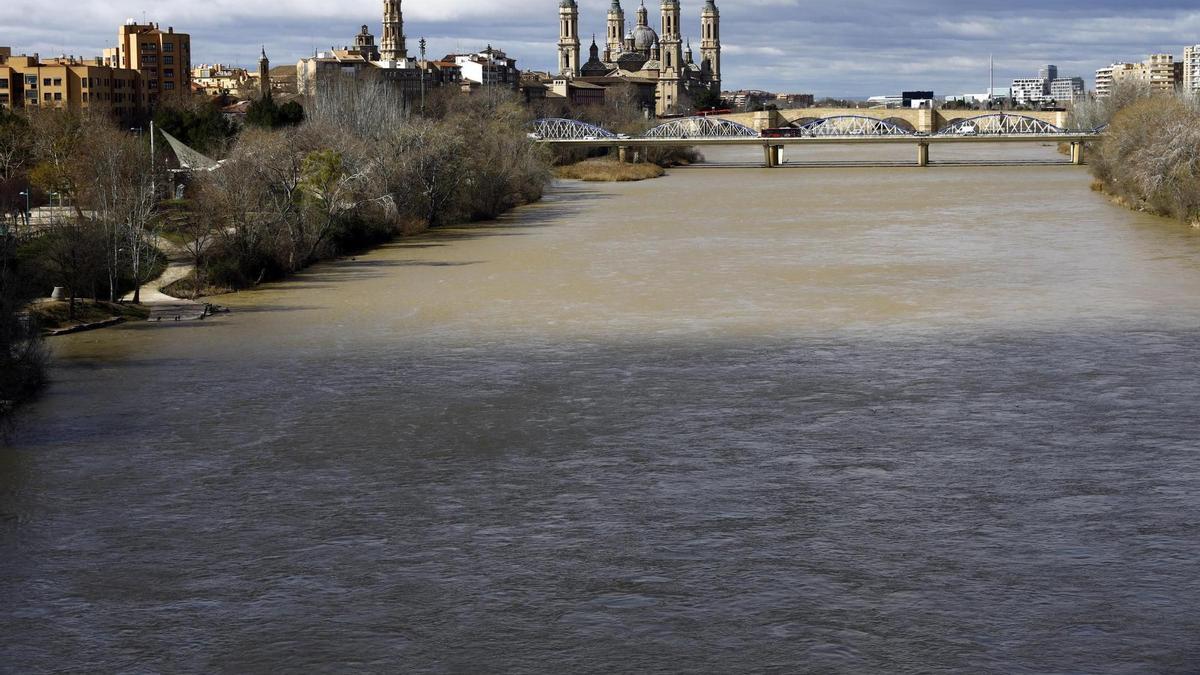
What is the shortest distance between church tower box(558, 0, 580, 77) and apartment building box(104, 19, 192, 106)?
66145 millimetres

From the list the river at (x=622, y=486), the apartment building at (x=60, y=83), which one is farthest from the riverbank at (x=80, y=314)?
the apartment building at (x=60, y=83)

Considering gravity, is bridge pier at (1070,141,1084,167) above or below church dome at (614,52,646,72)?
below

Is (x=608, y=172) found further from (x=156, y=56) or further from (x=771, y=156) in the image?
(x=156, y=56)

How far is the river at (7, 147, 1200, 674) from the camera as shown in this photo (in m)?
9.04

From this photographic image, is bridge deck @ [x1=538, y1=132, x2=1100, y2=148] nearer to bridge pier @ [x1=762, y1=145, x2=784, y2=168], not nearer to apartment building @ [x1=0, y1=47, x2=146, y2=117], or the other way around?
bridge pier @ [x1=762, y1=145, x2=784, y2=168]

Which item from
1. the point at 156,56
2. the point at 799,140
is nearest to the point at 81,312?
the point at 799,140

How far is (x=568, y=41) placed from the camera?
177125 mm

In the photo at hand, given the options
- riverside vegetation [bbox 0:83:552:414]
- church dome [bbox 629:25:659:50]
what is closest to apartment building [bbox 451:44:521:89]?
church dome [bbox 629:25:659:50]

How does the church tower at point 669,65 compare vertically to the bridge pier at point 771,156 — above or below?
above

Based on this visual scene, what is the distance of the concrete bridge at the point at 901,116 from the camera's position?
120 metres

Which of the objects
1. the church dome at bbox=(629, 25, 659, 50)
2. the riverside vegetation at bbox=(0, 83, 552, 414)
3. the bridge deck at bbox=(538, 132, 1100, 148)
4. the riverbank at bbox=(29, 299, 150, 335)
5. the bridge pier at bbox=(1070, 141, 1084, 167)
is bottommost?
the riverbank at bbox=(29, 299, 150, 335)

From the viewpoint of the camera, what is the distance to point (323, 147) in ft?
120

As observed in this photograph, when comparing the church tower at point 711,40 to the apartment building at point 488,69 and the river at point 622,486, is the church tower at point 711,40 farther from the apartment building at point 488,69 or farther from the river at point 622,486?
the river at point 622,486

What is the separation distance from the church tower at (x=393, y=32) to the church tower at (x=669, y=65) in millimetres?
34836
